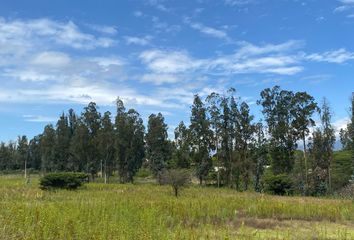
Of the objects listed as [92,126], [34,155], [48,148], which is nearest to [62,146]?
[48,148]

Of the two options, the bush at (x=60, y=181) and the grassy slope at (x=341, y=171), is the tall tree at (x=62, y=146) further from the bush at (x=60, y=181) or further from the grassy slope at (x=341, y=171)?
the grassy slope at (x=341, y=171)

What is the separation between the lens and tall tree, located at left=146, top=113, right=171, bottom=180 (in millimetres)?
49375

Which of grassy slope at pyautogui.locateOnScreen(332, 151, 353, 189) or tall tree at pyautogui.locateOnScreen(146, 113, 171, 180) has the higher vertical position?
tall tree at pyautogui.locateOnScreen(146, 113, 171, 180)

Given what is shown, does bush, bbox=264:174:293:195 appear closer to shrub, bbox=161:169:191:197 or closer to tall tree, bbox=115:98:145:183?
shrub, bbox=161:169:191:197

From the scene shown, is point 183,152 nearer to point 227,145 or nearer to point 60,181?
point 227,145

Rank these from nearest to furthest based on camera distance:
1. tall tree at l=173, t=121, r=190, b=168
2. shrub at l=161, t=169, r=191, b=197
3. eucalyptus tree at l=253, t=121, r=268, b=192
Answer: shrub at l=161, t=169, r=191, b=197, eucalyptus tree at l=253, t=121, r=268, b=192, tall tree at l=173, t=121, r=190, b=168

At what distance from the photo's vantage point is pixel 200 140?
153 ft

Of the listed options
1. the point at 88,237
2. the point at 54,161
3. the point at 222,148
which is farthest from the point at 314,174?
the point at 54,161

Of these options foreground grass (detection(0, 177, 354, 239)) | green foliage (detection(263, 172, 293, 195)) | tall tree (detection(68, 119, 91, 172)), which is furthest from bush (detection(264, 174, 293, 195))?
tall tree (detection(68, 119, 91, 172))

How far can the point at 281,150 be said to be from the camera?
139 ft

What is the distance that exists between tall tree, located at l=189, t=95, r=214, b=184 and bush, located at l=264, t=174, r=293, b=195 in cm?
1037

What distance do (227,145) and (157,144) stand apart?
862 cm

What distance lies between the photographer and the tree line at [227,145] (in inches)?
1559

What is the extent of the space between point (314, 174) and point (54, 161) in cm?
3829
